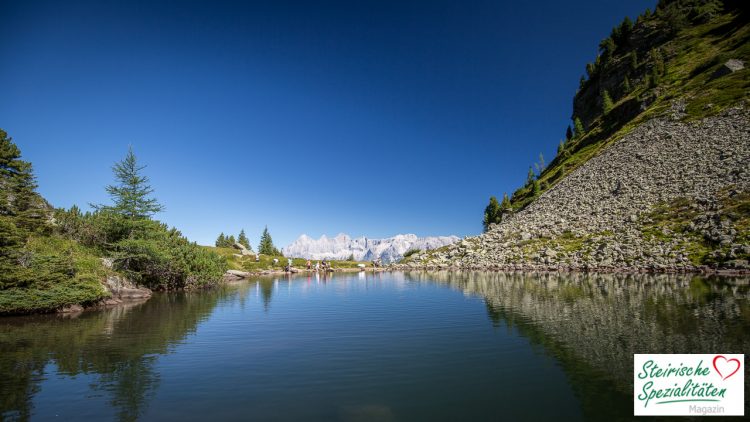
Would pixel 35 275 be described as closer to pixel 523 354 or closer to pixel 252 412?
pixel 252 412

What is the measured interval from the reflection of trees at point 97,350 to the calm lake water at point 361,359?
0.10 m

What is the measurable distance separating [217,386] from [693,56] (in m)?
210

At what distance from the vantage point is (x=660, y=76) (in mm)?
141750

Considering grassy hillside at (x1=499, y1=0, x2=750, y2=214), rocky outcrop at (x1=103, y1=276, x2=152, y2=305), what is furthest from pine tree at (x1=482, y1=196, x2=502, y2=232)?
rocky outcrop at (x1=103, y1=276, x2=152, y2=305)

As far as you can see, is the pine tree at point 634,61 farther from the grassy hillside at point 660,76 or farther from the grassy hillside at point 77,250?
the grassy hillside at point 77,250

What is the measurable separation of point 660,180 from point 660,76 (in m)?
91.5

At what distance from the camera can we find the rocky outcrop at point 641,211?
196ft

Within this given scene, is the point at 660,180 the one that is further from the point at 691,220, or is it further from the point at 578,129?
the point at 578,129

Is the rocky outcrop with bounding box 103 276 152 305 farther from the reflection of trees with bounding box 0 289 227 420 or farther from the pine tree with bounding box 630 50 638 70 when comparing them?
the pine tree with bounding box 630 50 638 70

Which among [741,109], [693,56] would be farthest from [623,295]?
[693,56]

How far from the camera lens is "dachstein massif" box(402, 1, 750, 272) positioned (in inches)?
2409
